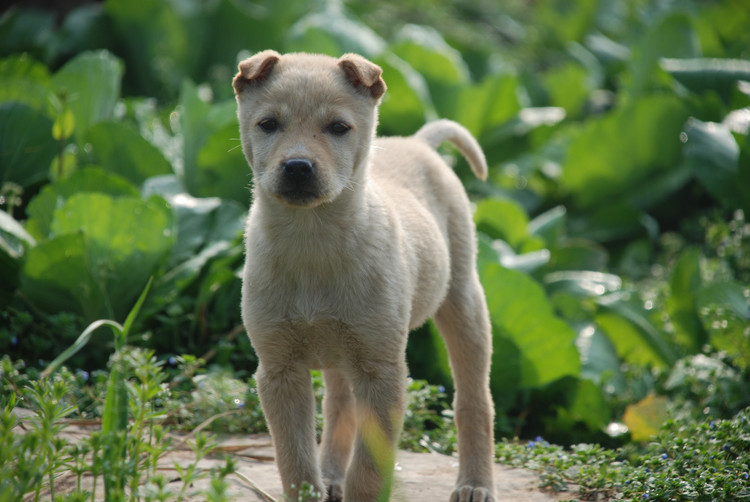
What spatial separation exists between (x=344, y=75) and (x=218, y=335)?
2.50 m

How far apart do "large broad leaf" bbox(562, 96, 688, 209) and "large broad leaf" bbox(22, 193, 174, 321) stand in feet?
14.4

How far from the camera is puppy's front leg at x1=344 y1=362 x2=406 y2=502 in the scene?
10.9 ft

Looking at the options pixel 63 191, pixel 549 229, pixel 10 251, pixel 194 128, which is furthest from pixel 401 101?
pixel 10 251

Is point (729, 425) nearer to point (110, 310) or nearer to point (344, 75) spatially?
point (344, 75)

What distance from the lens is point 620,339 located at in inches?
247

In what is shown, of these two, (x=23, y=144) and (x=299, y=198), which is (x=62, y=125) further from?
(x=299, y=198)

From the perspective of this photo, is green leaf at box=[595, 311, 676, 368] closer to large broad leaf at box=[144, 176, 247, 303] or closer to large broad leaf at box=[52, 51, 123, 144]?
large broad leaf at box=[144, 176, 247, 303]

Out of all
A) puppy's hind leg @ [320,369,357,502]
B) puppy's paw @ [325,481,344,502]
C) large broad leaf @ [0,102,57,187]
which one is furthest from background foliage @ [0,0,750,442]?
puppy's paw @ [325,481,344,502]

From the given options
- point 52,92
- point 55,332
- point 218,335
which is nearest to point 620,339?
point 218,335

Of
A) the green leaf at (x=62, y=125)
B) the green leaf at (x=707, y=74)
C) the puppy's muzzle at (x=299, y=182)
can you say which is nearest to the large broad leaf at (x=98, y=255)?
the green leaf at (x=62, y=125)

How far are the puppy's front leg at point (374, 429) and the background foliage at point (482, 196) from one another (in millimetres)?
2060

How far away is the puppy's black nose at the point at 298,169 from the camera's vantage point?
10.4 feet

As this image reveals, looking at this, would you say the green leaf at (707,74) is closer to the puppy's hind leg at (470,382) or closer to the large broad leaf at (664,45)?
the large broad leaf at (664,45)

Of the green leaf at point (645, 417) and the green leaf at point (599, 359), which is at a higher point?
the green leaf at point (599, 359)
